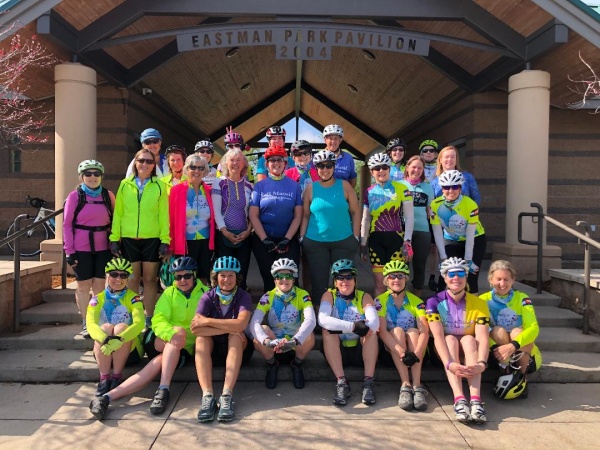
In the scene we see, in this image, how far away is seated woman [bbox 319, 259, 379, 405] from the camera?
4172 mm

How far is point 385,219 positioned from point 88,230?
296 cm

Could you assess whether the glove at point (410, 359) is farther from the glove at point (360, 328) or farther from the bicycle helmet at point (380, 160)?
the bicycle helmet at point (380, 160)

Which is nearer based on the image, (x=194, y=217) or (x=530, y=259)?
(x=194, y=217)

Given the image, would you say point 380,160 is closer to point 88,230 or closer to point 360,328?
point 360,328

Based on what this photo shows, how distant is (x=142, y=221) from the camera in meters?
4.72

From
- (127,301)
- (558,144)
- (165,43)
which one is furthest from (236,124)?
(127,301)

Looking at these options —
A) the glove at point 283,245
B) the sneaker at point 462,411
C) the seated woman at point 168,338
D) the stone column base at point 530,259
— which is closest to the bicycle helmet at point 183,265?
the seated woman at point 168,338

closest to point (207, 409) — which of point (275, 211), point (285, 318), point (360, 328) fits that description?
point (285, 318)

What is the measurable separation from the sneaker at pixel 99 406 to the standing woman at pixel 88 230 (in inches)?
51.1

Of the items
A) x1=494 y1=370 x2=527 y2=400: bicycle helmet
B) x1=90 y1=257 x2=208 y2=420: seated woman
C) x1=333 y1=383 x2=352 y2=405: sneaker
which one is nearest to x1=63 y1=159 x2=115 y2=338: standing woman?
x1=90 y1=257 x2=208 y2=420: seated woman

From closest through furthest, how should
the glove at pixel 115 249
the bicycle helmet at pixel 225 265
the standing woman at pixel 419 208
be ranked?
1. the bicycle helmet at pixel 225 265
2. the glove at pixel 115 249
3. the standing woman at pixel 419 208

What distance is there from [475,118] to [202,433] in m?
8.38

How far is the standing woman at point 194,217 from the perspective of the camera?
4.81 meters

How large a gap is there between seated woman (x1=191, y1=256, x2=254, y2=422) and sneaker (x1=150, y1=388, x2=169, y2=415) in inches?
11.7
